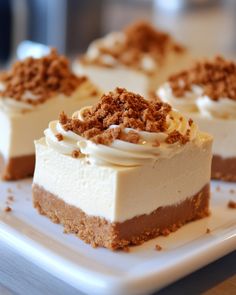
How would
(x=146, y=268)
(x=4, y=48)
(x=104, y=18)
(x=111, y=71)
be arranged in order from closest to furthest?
(x=146, y=268)
(x=111, y=71)
(x=4, y=48)
(x=104, y=18)

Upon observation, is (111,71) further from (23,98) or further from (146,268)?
(146,268)

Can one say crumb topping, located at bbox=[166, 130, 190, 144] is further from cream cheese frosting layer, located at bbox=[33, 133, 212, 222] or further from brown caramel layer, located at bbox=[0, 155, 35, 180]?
brown caramel layer, located at bbox=[0, 155, 35, 180]

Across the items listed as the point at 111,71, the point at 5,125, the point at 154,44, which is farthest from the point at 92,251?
the point at 154,44

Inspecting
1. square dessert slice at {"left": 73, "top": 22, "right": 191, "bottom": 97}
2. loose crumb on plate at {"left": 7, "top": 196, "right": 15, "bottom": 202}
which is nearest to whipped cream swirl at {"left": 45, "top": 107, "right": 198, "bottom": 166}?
loose crumb on plate at {"left": 7, "top": 196, "right": 15, "bottom": 202}

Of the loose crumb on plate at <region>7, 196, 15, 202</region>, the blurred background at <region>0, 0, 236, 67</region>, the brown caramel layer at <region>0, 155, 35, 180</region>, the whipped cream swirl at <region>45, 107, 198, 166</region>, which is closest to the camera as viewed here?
the whipped cream swirl at <region>45, 107, 198, 166</region>

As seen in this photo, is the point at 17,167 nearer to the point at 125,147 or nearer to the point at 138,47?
the point at 125,147

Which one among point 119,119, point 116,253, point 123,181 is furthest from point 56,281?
point 119,119
